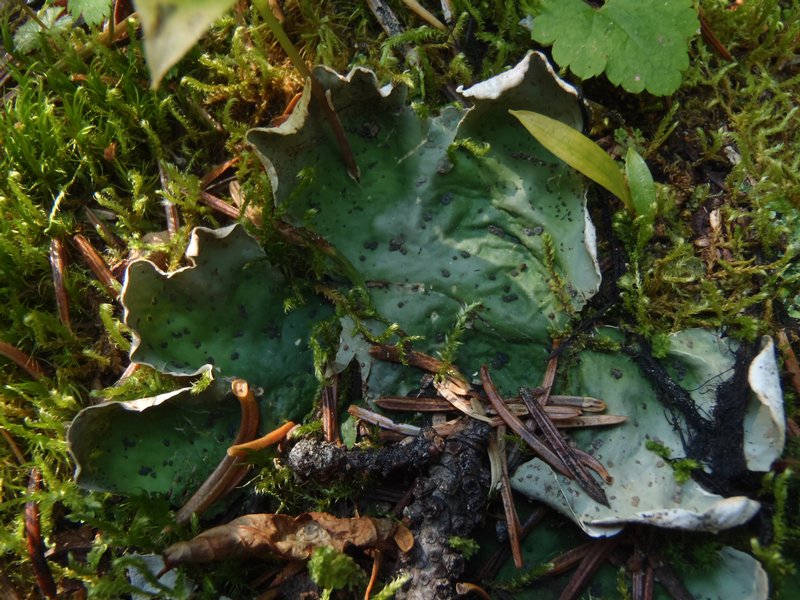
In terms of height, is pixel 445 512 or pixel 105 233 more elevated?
pixel 105 233

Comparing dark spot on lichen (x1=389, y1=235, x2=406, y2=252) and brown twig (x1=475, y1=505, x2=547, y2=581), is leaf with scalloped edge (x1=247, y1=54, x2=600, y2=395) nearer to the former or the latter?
dark spot on lichen (x1=389, y1=235, x2=406, y2=252)

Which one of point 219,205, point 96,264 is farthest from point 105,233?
point 219,205

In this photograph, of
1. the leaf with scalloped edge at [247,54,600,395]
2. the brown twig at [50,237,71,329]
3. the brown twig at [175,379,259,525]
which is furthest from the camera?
the brown twig at [50,237,71,329]

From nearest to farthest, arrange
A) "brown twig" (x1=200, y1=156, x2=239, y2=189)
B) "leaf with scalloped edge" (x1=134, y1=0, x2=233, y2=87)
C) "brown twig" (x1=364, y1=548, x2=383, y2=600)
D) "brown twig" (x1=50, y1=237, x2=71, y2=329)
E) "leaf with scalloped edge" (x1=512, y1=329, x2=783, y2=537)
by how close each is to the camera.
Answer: "leaf with scalloped edge" (x1=134, y1=0, x2=233, y2=87) → "leaf with scalloped edge" (x1=512, y1=329, x2=783, y2=537) → "brown twig" (x1=364, y1=548, x2=383, y2=600) → "brown twig" (x1=50, y1=237, x2=71, y2=329) → "brown twig" (x1=200, y1=156, x2=239, y2=189)

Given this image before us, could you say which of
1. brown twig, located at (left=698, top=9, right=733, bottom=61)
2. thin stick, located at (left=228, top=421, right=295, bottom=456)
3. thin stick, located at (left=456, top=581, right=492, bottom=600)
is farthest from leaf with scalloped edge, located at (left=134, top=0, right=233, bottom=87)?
brown twig, located at (left=698, top=9, right=733, bottom=61)

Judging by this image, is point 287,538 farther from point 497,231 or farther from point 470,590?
point 497,231
